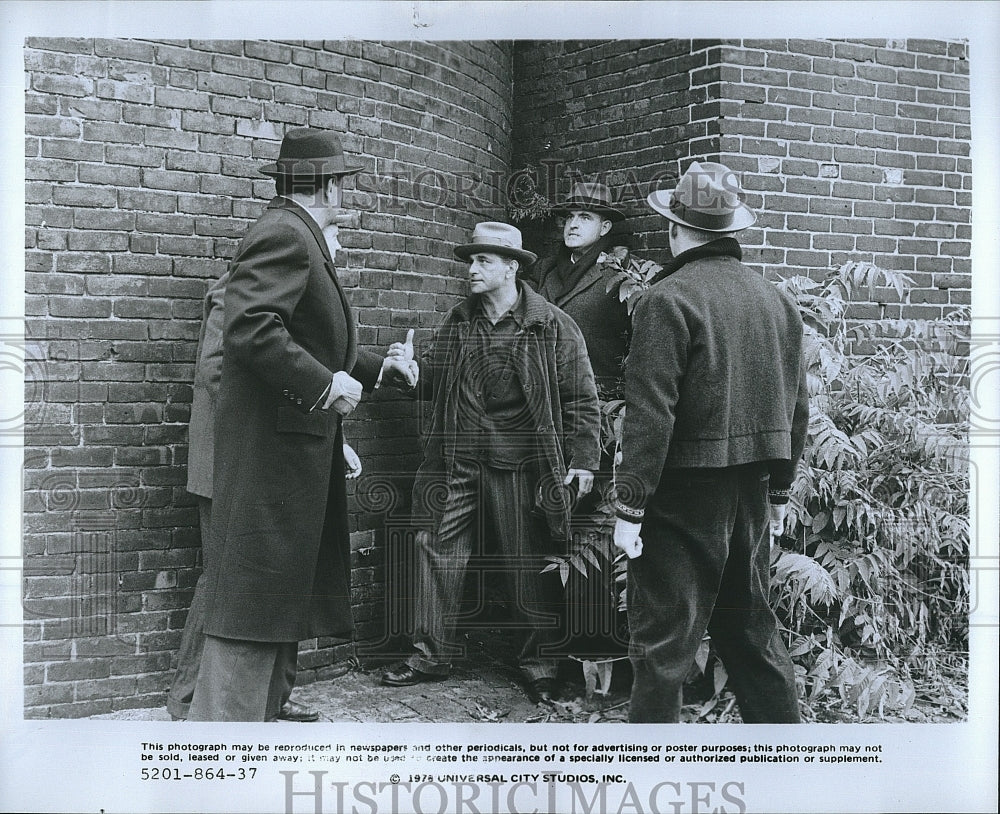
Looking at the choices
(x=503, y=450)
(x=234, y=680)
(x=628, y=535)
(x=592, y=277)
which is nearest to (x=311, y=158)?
(x=592, y=277)

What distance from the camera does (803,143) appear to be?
447 centimetres

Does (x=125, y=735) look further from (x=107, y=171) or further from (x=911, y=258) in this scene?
(x=911, y=258)

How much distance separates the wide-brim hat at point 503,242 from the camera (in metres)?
4.27

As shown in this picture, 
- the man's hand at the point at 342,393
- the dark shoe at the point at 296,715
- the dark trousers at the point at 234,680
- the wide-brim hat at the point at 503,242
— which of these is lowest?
the dark shoe at the point at 296,715

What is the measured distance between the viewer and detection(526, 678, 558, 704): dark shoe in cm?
419

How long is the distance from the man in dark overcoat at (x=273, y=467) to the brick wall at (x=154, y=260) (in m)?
0.57

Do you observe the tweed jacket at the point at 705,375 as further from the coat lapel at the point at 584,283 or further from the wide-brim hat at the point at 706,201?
the coat lapel at the point at 584,283

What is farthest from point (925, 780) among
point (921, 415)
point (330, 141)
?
point (330, 141)

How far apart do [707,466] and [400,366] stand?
144 centimetres

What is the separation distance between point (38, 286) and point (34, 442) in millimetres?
691

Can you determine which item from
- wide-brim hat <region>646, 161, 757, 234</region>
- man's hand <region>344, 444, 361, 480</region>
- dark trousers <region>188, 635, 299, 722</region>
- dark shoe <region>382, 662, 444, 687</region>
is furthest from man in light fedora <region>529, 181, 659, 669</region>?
dark trousers <region>188, 635, 299, 722</region>

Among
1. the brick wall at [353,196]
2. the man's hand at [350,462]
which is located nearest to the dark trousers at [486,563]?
the brick wall at [353,196]

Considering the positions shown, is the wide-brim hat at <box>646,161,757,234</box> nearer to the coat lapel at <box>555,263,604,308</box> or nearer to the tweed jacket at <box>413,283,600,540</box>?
the coat lapel at <box>555,263,604,308</box>

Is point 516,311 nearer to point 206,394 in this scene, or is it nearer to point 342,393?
point 342,393
